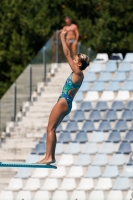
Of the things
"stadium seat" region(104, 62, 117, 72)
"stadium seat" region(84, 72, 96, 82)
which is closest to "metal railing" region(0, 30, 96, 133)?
"stadium seat" region(84, 72, 96, 82)

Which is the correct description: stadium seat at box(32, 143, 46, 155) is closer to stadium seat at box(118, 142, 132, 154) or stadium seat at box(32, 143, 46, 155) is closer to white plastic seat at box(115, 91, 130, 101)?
stadium seat at box(118, 142, 132, 154)

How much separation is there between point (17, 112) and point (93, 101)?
1.67 meters

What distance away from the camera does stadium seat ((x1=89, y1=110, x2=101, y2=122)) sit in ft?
77.6

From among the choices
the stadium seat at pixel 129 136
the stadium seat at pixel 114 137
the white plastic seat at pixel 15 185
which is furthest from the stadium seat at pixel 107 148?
the white plastic seat at pixel 15 185

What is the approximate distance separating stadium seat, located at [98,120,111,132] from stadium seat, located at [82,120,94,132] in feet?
0.63

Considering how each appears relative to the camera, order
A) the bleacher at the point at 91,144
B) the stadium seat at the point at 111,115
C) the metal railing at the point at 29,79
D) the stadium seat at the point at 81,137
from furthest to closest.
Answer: the metal railing at the point at 29,79
the stadium seat at the point at 111,115
the stadium seat at the point at 81,137
the bleacher at the point at 91,144

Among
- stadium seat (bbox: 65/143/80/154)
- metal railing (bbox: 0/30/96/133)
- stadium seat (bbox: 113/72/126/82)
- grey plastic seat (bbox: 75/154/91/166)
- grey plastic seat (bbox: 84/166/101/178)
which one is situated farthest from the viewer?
stadium seat (bbox: 113/72/126/82)

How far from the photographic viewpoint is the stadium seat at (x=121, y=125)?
75.9ft

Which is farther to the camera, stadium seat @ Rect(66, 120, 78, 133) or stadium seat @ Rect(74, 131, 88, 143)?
stadium seat @ Rect(66, 120, 78, 133)

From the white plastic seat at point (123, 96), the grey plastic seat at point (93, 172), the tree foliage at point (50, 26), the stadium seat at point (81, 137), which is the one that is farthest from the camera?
the tree foliage at point (50, 26)

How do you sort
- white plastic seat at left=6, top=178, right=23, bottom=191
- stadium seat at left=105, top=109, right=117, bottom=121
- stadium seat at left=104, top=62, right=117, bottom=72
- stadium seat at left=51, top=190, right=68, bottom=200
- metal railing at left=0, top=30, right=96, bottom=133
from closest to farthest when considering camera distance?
stadium seat at left=51, top=190, right=68, bottom=200
white plastic seat at left=6, top=178, right=23, bottom=191
stadium seat at left=105, top=109, right=117, bottom=121
metal railing at left=0, top=30, right=96, bottom=133
stadium seat at left=104, top=62, right=117, bottom=72

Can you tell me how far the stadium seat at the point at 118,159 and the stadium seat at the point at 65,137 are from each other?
49.3 inches

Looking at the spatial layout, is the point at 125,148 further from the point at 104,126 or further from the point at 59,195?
the point at 59,195

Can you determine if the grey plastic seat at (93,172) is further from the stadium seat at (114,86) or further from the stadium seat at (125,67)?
the stadium seat at (125,67)
